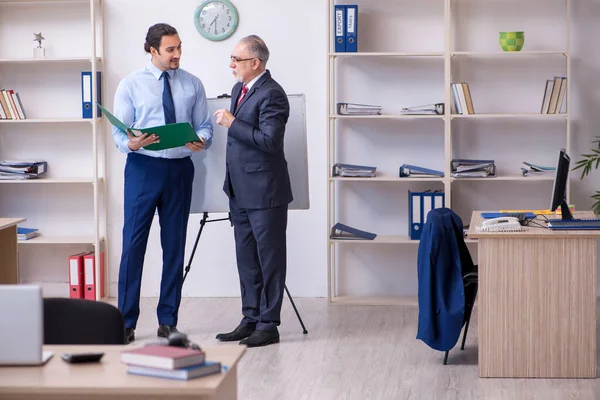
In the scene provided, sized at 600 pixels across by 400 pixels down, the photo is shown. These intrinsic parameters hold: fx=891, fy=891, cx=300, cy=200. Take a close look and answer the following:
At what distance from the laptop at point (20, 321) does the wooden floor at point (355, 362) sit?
2066mm

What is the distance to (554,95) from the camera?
226 inches

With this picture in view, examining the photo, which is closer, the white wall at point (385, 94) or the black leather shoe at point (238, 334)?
the black leather shoe at point (238, 334)

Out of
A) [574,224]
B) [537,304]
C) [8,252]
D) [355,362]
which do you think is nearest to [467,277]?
[537,304]

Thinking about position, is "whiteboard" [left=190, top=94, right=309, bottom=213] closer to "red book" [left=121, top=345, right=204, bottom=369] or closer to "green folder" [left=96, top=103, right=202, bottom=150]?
"green folder" [left=96, top=103, right=202, bottom=150]

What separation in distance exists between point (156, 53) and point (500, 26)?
8.10 ft

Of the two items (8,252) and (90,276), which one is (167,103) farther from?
(90,276)

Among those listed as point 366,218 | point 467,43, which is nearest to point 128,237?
point 366,218

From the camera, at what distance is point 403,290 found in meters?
6.22

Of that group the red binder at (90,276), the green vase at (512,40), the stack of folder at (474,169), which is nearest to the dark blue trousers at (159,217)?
the red binder at (90,276)

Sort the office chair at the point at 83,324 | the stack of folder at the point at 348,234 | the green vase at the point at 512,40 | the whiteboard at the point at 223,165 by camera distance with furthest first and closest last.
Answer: the stack of folder at the point at 348,234 → the green vase at the point at 512,40 → the whiteboard at the point at 223,165 → the office chair at the point at 83,324

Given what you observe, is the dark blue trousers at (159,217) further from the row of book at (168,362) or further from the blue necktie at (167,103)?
the row of book at (168,362)

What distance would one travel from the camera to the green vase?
5.72 meters

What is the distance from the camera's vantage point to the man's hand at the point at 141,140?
179 inches

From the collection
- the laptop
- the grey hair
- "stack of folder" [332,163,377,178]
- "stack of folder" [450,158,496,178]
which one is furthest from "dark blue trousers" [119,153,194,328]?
the laptop
